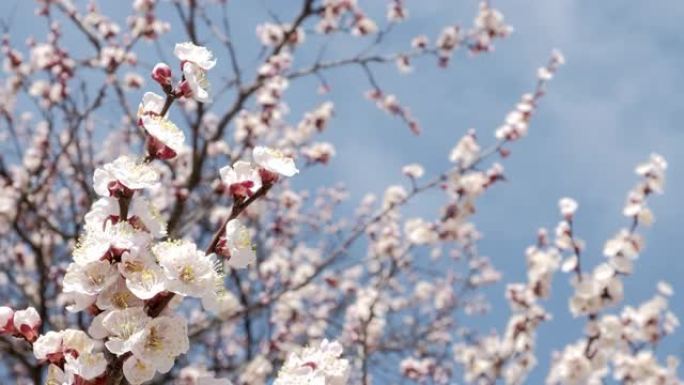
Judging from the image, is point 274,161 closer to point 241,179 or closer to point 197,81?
point 241,179

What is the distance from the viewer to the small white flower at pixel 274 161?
5.97 ft

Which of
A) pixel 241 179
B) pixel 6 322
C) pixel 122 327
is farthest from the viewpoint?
pixel 241 179

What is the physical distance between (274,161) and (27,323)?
0.62 metres

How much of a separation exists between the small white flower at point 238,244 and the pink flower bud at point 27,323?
0.42 meters

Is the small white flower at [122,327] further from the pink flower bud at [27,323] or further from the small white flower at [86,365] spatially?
the pink flower bud at [27,323]

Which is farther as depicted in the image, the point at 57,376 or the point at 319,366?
the point at 319,366

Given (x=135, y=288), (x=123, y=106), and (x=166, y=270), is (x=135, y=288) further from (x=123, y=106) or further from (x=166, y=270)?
(x=123, y=106)

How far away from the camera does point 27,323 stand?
5.58 ft

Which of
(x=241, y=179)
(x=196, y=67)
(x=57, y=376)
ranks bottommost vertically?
(x=57, y=376)

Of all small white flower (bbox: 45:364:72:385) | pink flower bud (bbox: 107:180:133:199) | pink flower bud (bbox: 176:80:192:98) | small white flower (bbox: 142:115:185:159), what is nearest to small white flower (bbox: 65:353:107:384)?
small white flower (bbox: 45:364:72:385)

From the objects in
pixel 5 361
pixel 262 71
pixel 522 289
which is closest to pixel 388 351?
pixel 522 289

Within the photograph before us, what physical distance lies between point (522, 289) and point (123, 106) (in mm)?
3325

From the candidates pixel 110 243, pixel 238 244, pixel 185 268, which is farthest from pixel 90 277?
pixel 238 244

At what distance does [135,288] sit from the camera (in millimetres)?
1567
